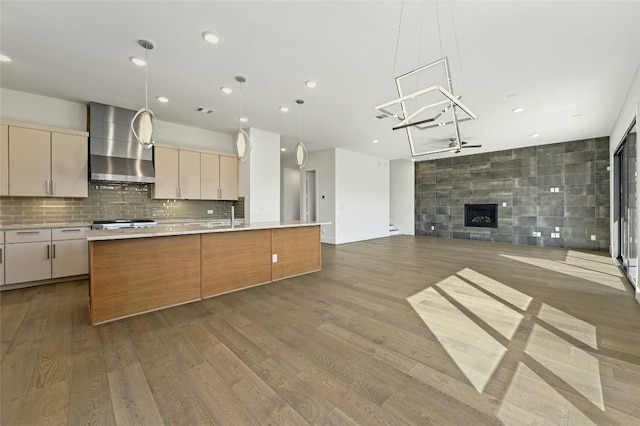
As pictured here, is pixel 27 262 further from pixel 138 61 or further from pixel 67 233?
pixel 138 61

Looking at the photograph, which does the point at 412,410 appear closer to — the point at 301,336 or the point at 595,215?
the point at 301,336

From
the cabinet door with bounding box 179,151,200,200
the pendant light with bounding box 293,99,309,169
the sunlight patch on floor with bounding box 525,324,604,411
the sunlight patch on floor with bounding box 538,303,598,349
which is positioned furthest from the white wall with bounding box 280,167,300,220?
the sunlight patch on floor with bounding box 525,324,604,411

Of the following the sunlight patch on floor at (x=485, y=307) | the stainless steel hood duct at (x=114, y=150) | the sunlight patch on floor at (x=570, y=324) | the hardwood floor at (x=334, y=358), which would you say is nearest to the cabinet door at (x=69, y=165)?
the stainless steel hood duct at (x=114, y=150)

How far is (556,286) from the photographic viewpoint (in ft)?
12.7

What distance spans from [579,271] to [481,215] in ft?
13.9

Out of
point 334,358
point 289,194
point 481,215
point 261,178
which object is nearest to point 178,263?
point 334,358

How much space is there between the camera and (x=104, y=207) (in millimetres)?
4852

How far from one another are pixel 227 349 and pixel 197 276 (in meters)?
1.45

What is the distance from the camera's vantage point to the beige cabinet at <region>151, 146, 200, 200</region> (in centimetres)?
513

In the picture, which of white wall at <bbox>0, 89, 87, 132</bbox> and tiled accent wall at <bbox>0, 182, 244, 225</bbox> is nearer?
white wall at <bbox>0, 89, 87, 132</bbox>

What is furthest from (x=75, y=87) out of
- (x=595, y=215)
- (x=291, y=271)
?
(x=595, y=215)

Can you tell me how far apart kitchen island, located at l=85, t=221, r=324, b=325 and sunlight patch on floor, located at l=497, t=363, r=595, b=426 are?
10.2ft

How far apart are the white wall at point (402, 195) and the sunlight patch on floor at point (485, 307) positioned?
6511mm

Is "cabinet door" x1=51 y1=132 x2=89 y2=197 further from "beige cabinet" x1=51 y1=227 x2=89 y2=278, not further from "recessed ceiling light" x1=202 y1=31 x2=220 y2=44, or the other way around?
"recessed ceiling light" x1=202 y1=31 x2=220 y2=44
